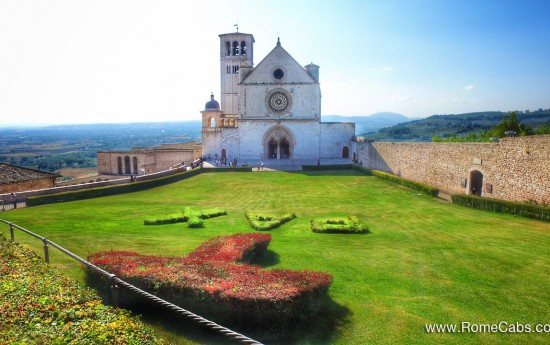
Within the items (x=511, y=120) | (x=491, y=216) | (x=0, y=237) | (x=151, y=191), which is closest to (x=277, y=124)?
(x=151, y=191)

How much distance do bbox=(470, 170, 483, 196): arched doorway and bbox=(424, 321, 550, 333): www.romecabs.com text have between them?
1690 centimetres

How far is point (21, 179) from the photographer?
2445 centimetres

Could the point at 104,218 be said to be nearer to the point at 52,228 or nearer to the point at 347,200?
the point at 52,228

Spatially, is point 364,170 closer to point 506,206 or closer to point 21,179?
point 506,206

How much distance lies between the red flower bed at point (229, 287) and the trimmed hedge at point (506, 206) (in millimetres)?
13340

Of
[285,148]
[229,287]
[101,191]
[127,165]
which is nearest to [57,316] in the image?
[229,287]

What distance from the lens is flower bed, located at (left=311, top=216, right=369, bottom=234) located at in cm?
1430

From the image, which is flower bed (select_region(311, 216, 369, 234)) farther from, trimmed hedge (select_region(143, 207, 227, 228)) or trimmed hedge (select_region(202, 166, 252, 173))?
trimmed hedge (select_region(202, 166, 252, 173))

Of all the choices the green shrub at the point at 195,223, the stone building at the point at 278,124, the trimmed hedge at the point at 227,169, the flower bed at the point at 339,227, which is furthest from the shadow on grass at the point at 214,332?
the stone building at the point at 278,124

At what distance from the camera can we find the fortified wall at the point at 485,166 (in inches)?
681

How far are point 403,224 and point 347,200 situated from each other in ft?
22.7

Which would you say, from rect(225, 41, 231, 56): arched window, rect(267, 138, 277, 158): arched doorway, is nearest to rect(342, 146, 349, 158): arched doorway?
rect(267, 138, 277, 158): arched doorway

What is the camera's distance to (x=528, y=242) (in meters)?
12.6

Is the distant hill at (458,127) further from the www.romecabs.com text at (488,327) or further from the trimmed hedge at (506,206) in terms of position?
the www.romecabs.com text at (488,327)
